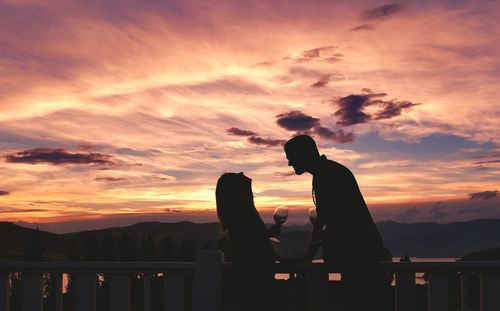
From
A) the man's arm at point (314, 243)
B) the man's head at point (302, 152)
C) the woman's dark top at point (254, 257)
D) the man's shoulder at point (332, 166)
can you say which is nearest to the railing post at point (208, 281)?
the woman's dark top at point (254, 257)

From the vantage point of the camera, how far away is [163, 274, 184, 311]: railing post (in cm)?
452

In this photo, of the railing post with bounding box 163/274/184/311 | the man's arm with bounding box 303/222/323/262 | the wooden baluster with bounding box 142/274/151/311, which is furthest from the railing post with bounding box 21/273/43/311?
the man's arm with bounding box 303/222/323/262

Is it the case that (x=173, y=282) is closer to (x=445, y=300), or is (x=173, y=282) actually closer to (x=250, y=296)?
(x=250, y=296)

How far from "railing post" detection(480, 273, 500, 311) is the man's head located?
2.08m

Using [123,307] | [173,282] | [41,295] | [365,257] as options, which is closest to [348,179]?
[365,257]

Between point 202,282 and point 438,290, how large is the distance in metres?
2.20

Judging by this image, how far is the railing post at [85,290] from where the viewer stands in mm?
4586

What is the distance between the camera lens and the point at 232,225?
4195mm

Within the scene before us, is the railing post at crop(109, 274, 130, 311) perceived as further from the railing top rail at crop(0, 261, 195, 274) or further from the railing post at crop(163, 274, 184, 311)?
the railing post at crop(163, 274, 184, 311)

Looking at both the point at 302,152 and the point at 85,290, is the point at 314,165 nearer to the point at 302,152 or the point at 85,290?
the point at 302,152

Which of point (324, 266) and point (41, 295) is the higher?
point (324, 266)

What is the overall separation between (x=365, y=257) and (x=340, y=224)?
354 mm

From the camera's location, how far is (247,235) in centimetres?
417

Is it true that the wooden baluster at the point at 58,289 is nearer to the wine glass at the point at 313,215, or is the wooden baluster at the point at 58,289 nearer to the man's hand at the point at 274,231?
the man's hand at the point at 274,231
